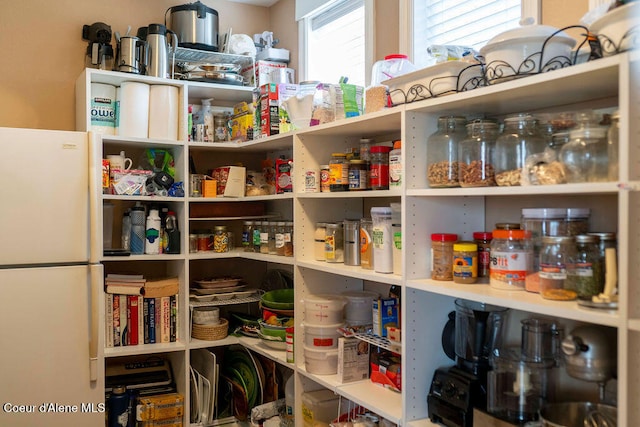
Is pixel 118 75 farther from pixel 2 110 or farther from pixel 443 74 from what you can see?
pixel 443 74

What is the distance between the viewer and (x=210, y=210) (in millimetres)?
Answer: 3070

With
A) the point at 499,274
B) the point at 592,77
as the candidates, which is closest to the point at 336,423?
the point at 499,274

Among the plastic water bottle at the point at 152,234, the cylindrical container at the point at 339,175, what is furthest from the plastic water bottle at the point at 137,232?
the cylindrical container at the point at 339,175

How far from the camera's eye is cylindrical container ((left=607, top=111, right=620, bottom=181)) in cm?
123

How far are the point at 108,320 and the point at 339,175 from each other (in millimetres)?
1462

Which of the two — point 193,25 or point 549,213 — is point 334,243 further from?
point 193,25

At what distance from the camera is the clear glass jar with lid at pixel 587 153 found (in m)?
1.29

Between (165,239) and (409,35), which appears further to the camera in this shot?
(165,239)

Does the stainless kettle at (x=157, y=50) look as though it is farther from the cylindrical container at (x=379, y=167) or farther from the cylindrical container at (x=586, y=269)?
the cylindrical container at (x=586, y=269)

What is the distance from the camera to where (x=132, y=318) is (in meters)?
2.82

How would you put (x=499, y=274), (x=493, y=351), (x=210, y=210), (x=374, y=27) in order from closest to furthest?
(x=499, y=274)
(x=493, y=351)
(x=374, y=27)
(x=210, y=210)

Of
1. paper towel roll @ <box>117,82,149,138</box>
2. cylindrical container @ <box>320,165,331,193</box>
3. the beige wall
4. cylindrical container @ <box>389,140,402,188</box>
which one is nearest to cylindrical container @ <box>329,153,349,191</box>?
cylindrical container @ <box>320,165,331,193</box>

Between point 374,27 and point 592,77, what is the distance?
4.68 ft

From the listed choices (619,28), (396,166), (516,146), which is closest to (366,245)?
(396,166)
